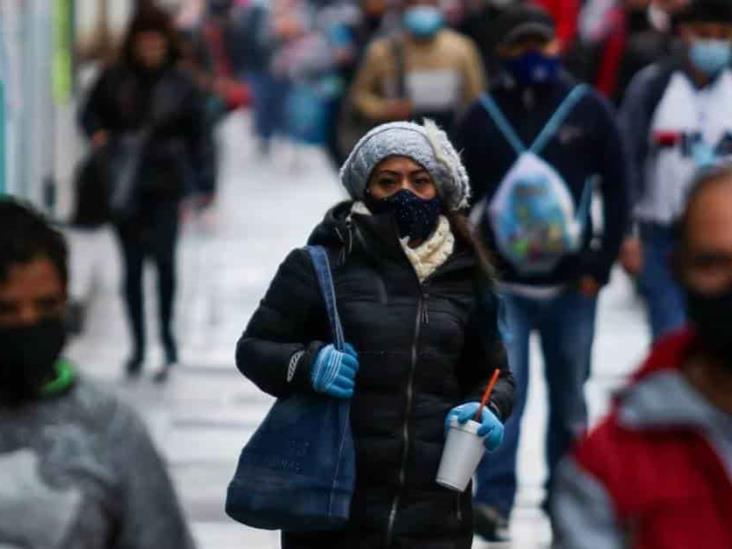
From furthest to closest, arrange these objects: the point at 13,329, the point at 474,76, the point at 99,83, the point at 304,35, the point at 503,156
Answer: the point at 304,35 < the point at 474,76 < the point at 99,83 < the point at 503,156 < the point at 13,329

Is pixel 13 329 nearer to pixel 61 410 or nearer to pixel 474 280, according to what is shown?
pixel 61 410

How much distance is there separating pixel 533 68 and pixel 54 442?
462cm

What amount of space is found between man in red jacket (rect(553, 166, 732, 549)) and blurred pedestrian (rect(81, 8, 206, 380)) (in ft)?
27.2

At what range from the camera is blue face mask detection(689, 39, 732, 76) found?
8992 mm

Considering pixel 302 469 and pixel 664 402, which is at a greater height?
pixel 664 402

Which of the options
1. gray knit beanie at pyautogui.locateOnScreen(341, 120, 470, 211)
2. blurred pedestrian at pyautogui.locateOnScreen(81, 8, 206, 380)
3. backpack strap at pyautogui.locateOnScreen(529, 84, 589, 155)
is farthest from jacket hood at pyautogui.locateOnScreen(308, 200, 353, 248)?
blurred pedestrian at pyautogui.locateOnScreen(81, 8, 206, 380)

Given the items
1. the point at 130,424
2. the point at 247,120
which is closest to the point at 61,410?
the point at 130,424

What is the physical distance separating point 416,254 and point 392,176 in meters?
0.23

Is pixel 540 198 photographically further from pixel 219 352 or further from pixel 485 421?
pixel 219 352

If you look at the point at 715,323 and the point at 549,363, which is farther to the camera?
the point at 549,363

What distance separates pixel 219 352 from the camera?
13.3 metres

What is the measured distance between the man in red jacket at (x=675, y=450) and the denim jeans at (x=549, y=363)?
185 inches

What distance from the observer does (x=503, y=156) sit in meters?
8.34

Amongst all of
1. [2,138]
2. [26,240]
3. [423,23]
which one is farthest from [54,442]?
[423,23]
